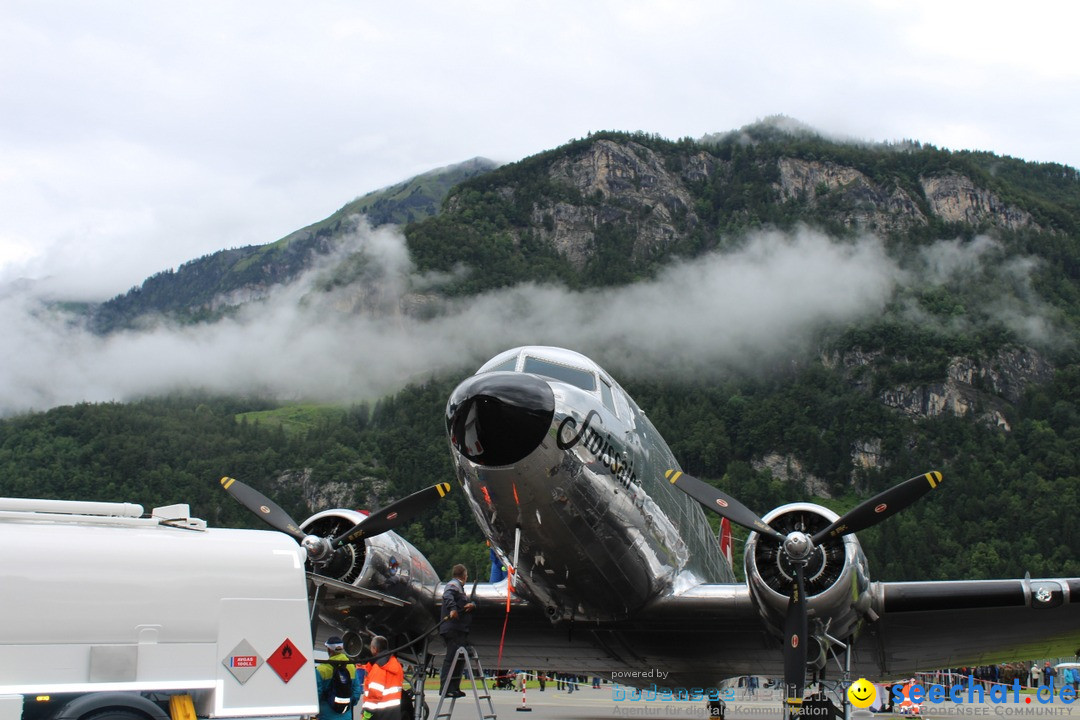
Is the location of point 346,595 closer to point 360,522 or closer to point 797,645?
point 360,522

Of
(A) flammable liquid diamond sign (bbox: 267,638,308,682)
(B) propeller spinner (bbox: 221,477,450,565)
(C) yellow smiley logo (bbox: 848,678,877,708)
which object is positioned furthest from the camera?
(B) propeller spinner (bbox: 221,477,450,565)

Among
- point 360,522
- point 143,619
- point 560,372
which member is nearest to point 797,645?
point 560,372

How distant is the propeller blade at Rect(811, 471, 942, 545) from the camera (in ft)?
43.8

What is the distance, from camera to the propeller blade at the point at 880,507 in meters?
13.3

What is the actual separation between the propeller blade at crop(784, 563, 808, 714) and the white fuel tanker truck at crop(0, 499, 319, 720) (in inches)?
279

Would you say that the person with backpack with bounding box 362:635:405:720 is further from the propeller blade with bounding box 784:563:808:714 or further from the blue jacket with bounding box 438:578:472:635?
the propeller blade with bounding box 784:563:808:714

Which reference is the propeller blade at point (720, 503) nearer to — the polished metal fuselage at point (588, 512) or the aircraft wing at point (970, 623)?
the polished metal fuselage at point (588, 512)

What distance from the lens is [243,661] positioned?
7715 mm

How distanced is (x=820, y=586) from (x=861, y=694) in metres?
2.14

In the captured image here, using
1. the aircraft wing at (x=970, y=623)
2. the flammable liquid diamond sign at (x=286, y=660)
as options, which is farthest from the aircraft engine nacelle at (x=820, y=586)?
the flammable liquid diamond sign at (x=286, y=660)

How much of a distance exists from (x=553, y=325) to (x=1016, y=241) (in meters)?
92.8

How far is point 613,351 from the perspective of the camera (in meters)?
191

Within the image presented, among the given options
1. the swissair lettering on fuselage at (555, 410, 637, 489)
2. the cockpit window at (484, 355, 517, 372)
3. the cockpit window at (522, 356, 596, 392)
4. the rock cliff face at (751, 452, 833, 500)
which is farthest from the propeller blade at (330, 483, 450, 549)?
the rock cliff face at (751, 452, 833, 500)

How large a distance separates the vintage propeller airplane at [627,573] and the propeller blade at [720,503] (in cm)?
3
